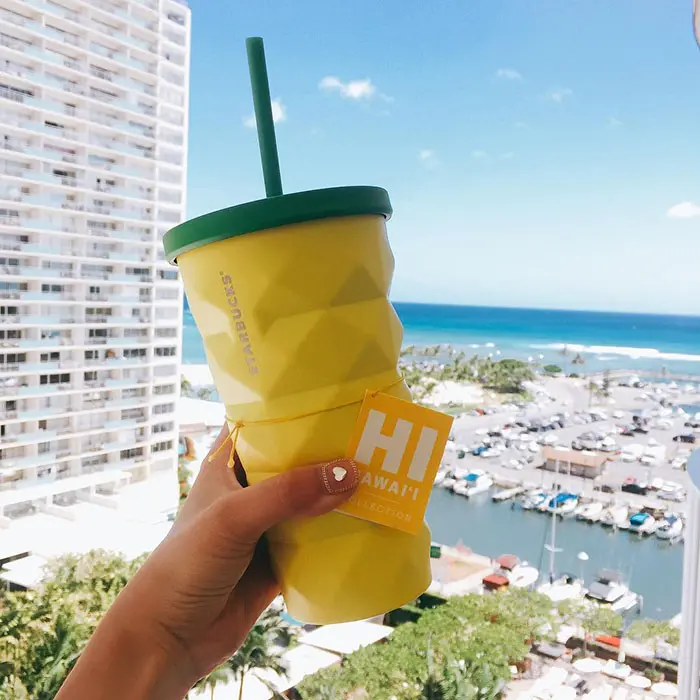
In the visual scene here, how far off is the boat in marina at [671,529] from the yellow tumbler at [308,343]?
4.26m

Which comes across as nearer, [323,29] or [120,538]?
[120,538]

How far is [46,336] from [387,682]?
7.73ft

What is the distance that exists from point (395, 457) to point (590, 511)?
4.32 meters

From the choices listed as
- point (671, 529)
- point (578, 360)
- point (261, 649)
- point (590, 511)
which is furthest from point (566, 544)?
point (261, 649)

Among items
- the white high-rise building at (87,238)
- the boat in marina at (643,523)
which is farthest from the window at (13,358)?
the boat in marina at (643,523)

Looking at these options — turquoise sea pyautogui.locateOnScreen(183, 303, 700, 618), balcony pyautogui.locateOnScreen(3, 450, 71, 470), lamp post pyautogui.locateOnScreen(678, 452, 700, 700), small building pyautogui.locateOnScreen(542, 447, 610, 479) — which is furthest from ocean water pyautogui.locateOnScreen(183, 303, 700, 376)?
lamp post pyautogui.locateOnScreen(678, 452, 700, 700)

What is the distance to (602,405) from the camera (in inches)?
188

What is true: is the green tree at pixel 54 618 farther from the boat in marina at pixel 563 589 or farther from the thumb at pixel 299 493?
the thumb at pixel 299 493

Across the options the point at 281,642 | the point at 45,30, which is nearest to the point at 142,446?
the point at 281,642

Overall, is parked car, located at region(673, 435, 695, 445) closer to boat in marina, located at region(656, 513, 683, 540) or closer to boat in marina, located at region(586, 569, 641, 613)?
boat in marina, located at region(656, 513, 683, 540)

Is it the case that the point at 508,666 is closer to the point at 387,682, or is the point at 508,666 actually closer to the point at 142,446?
the point at 387,682

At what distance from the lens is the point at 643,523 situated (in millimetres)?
4250

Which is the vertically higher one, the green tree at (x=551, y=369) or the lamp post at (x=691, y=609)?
the green tree at (x=551, y=369)

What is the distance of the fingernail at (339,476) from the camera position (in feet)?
1.16
